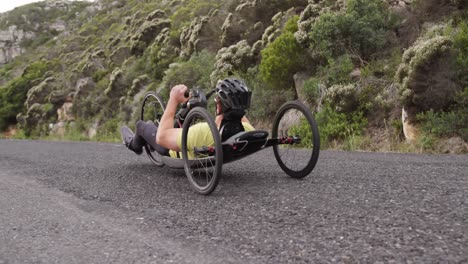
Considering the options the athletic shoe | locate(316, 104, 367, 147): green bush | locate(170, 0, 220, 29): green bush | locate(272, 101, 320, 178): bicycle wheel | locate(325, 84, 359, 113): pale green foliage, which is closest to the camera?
locate(272, 101, 320, 178): bicycle wheel

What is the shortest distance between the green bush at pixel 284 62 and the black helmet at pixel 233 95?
764cm

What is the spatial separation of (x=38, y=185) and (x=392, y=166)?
450 centimetres

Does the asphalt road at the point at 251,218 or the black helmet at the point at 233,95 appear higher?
the black helmet at the point at 233,95

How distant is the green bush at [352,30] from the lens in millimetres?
10688

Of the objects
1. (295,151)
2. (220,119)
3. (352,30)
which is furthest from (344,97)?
(220,119)

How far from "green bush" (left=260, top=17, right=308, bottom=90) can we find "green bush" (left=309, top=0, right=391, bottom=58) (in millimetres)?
561

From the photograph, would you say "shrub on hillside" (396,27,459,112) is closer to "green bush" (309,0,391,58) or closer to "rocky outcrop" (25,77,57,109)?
"green bush" (309,0,391,58)

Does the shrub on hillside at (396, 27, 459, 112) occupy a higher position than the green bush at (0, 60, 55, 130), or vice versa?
the green bush at (0, 60, 55, 130)

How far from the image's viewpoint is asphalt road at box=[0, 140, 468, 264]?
7.66ft

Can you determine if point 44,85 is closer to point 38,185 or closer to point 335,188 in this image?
point 38,185

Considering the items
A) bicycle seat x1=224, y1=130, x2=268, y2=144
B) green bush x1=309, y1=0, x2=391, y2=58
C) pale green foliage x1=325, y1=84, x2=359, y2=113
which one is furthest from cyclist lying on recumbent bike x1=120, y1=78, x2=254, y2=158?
green bush x1=309, y1=0, x2=391, y2=58

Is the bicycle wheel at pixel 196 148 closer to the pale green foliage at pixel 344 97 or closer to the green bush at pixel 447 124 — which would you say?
the green bush at pixel 447 124

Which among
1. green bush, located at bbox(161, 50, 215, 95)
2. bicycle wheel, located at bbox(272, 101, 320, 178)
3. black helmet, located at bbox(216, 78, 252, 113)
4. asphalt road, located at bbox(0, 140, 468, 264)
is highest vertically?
green bush, located at bbox(161, 50, 215, 95)

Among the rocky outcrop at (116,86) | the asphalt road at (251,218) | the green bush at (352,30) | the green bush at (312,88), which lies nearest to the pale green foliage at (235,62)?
the green bush at (352,30)
